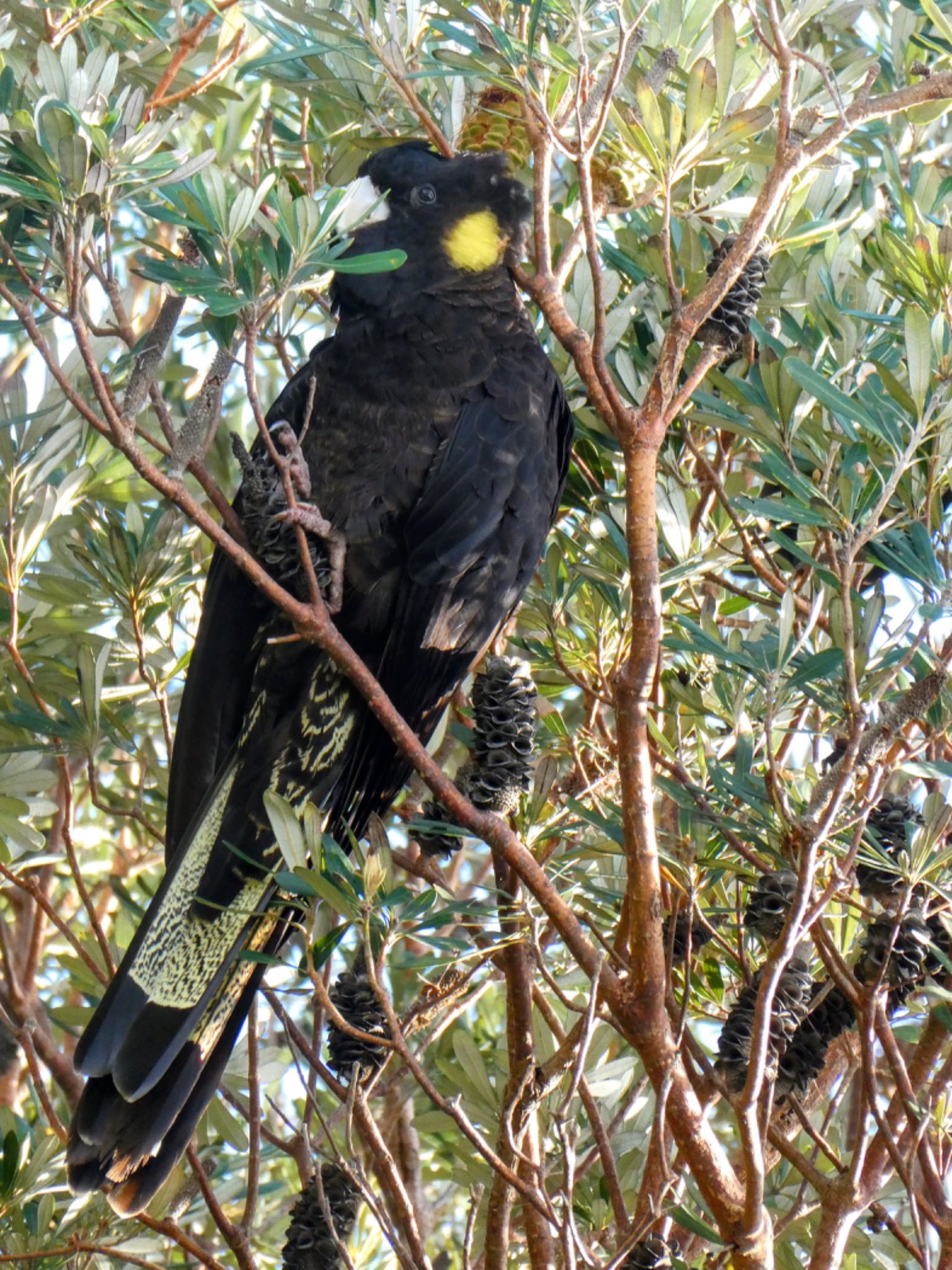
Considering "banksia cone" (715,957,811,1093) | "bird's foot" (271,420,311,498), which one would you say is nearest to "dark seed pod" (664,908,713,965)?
"banksia cone" (715,957,811,1093)

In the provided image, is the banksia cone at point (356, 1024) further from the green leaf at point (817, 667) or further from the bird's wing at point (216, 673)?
the green leaf at point (817, 667)

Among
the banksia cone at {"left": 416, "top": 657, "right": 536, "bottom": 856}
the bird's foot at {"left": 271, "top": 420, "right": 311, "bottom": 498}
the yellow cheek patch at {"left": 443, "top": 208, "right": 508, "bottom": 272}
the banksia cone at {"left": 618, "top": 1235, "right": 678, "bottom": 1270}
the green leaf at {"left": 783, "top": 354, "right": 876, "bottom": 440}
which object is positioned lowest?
the banksia cone at {"left": 618, "top": 1235, "right": 678, "bottom": 1270}

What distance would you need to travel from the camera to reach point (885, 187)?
7.80 ft

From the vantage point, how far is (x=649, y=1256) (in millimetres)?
1318

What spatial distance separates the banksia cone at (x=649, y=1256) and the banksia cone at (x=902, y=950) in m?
0.34

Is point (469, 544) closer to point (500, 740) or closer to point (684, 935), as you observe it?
point (500, 740)

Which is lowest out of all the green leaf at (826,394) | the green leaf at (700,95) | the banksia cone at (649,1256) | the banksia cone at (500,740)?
the banksia cone at (649,1256)

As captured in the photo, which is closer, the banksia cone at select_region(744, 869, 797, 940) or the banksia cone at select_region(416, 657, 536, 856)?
the banksia cone at select_region(744, 869, 797, 940)

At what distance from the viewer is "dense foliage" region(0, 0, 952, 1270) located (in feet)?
4.40

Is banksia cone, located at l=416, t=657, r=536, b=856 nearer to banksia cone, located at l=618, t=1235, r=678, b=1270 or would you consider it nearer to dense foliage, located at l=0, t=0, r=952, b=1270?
dense foliage, located at l=0, t=0, r=952, b=1270

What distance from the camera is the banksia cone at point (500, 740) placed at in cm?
156

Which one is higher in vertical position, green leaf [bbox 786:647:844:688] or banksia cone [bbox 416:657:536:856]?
green leaf [bbox 786:647:844:688]

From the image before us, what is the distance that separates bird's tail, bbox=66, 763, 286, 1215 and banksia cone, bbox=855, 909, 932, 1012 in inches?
26.9

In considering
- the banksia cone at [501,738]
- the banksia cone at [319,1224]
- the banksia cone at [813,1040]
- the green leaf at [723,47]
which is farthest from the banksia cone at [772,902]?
the green leaf at [723,47]
